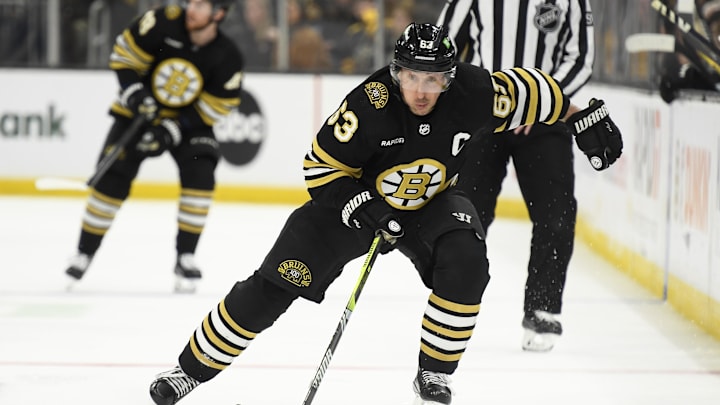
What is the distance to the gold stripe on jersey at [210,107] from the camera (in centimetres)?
493

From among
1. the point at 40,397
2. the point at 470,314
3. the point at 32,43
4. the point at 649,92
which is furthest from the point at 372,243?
the point at 32,43

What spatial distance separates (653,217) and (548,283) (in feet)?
4.16

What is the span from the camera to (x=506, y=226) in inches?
279

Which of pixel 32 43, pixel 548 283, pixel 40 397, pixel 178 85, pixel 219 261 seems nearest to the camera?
pixel 40 397

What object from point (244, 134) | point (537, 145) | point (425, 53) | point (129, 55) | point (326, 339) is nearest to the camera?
point (425, 53)

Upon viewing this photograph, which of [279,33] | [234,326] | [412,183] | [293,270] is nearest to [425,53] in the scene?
[412,183]

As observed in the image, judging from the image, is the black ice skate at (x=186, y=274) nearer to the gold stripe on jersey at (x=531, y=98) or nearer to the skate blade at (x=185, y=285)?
the skate blade at (x=185, y=285)

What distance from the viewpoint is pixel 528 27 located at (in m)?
3.99

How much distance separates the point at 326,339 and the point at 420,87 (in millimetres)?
1494

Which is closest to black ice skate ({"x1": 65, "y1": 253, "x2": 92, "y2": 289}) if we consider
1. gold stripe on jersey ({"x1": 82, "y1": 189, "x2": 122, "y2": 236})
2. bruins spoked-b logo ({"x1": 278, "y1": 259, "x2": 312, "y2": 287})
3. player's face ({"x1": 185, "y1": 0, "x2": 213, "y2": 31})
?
gold stripe on jersey ({"x1": 82, "y1": 189, "x2": 122, "y2": 236})

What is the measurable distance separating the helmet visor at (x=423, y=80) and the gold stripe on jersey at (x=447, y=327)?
487 millimetres

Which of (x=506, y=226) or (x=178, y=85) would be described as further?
(x=506, y=226)

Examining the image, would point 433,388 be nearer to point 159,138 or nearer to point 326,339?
point 326,339

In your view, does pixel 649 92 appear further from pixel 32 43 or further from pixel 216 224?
pixel 32 43
